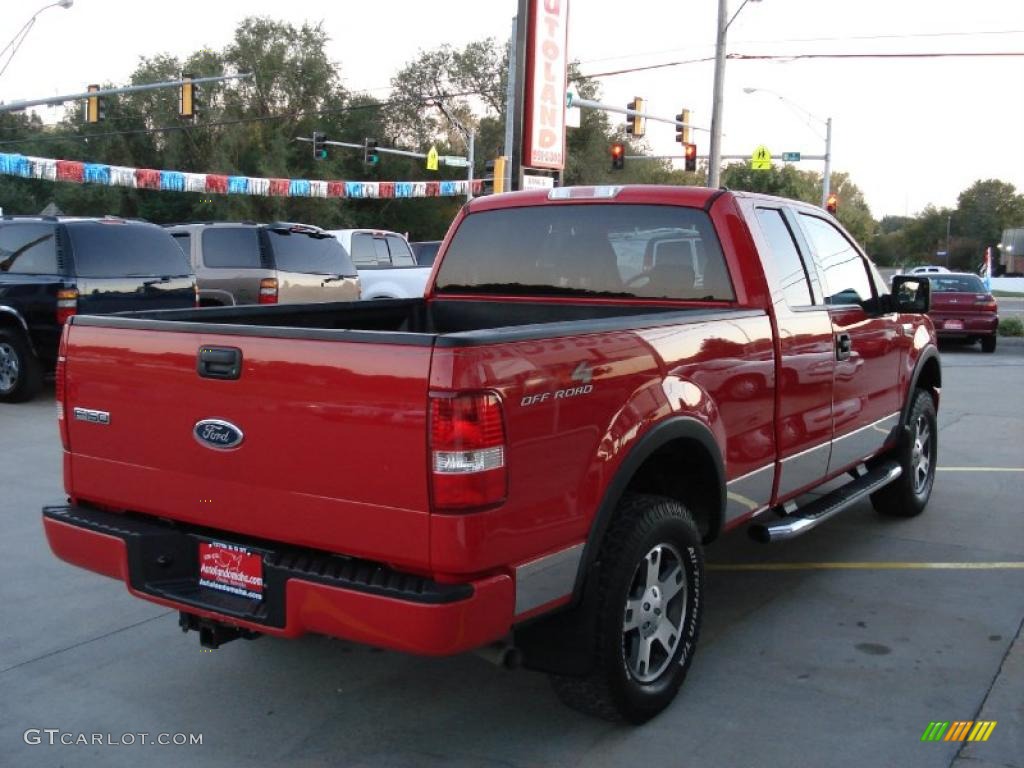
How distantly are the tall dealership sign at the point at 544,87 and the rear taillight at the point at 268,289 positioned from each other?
15.5 feet

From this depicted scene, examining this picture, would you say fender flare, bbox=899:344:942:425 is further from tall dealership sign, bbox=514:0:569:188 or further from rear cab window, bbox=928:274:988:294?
rear cab window, bbox=928:274:988:294

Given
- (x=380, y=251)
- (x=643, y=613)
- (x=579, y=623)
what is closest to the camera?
(x=579, y=623)

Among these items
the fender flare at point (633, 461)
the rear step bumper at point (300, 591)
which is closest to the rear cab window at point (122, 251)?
the rear step bumper at point (300, 591)

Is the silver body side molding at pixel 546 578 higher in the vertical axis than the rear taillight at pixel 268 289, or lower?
lower

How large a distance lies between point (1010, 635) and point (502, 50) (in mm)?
62768

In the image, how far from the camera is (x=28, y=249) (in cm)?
1080

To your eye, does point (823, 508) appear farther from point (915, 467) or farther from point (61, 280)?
point (61, 280)

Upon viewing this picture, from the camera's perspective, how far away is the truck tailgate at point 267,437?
299 cm

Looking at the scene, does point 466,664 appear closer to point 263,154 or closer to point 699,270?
point 699,270

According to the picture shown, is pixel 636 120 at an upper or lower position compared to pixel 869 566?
upper

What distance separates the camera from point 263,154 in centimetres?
5606

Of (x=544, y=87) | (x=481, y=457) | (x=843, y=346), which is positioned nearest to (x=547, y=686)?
(x=481, y=457)

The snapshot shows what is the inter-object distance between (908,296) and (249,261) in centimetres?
985

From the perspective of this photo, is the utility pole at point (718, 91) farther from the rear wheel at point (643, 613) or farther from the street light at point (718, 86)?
the rear wheel at point (643, 613)
